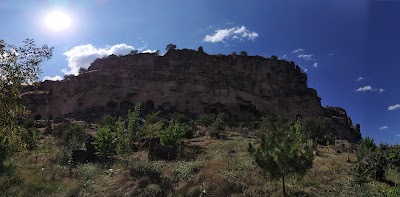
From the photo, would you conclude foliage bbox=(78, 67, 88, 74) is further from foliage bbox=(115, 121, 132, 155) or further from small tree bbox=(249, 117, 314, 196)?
small tree bbox=(249, 117, 314, 196)

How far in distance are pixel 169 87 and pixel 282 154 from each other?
129 feet

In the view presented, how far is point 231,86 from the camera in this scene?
5275 centimetres

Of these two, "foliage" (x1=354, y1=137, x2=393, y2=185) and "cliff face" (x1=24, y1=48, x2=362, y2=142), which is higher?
"cliff face" (x1=24, y1=48, x2=362, y2=142)

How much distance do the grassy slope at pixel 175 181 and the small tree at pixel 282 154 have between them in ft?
3.53

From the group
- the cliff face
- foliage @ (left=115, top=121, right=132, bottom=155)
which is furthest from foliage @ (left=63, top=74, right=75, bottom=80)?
foliage @ (left=115, top=121, right=132, bottom=155)

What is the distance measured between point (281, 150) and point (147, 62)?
136ft

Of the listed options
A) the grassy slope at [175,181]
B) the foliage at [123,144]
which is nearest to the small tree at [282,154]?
the grassy slope at [175,181]

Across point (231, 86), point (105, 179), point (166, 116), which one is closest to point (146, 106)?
point (166, 116)

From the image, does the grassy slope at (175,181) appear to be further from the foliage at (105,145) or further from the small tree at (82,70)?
the small tree at (82,70)

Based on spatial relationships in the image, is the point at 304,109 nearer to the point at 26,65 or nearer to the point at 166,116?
the point at 166,116

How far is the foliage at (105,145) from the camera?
18625 mm

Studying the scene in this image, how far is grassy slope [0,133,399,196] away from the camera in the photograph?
43.3 feet

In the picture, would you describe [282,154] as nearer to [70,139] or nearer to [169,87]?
[70,139]

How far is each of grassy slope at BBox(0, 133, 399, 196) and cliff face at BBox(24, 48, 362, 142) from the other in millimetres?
32442
